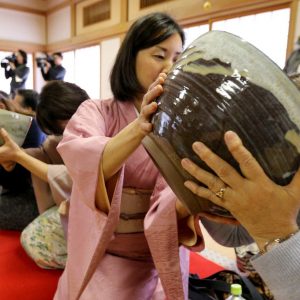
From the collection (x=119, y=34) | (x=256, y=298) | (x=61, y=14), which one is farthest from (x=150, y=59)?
(x=61, y=14)

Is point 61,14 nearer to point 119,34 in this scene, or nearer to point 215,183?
point 119,34

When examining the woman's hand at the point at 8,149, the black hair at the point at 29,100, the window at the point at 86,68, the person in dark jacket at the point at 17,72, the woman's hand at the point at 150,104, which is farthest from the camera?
the window at the point at 86,68

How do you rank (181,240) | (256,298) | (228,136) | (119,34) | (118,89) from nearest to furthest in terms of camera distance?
(228,136) → (181,240) → (118,89) → (256,298) → (119,34)

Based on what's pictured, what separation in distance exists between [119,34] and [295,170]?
15.3 feet

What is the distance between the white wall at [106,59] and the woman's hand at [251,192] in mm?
4475

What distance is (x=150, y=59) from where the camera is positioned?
Answer: 3.10 feet

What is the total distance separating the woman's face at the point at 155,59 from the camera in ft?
3.09

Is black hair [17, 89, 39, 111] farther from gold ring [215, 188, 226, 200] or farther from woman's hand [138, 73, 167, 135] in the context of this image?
gold ring [215, 188, 226, 200]

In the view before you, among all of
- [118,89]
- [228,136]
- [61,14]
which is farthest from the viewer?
[61,14]

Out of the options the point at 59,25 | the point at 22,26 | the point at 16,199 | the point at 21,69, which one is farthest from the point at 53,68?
the point at 16,199

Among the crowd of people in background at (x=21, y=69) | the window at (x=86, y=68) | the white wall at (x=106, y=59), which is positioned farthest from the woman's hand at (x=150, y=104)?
the window at (x=86, y=68)

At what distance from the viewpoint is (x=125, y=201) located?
3.21ft

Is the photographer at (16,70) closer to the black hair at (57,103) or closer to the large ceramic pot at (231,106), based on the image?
the black hair at (57,103)

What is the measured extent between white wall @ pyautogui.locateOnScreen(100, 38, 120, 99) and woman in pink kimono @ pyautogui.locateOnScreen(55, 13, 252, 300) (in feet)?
12.9
